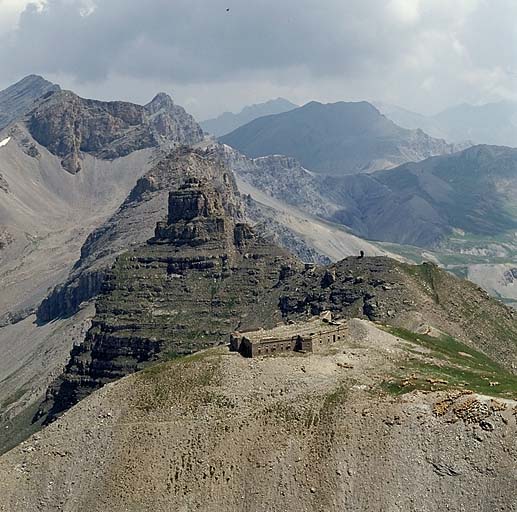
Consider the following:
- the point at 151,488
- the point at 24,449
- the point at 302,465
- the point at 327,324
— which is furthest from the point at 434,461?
the point at 24,449

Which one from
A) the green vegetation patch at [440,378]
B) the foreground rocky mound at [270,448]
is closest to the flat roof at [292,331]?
the foreground rocky mound at [270,448]

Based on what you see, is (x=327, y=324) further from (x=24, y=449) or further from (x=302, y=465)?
(x=24, y=449)

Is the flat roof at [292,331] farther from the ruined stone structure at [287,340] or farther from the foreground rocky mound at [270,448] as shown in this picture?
the foreground rocky mound at [270,448]

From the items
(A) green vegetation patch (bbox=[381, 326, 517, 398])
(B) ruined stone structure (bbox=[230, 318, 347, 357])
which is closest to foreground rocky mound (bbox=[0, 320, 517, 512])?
(A) green vegetation patch (bbox=[381, 326, 517, 398])

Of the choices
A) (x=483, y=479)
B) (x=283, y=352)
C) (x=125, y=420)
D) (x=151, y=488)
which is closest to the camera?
(x=483, y=479)

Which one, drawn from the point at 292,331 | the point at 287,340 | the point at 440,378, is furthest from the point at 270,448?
the point at 292,331

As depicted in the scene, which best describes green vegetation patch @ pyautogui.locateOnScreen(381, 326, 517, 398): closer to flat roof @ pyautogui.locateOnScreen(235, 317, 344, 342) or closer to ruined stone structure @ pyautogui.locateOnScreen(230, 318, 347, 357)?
ruined stone structure @ pyautogui.locateOnScreen(230, 318, 347, 357)

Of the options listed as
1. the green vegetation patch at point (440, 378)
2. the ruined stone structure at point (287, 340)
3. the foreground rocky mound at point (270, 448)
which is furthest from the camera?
the ruined stone structure at point (287, 340)
